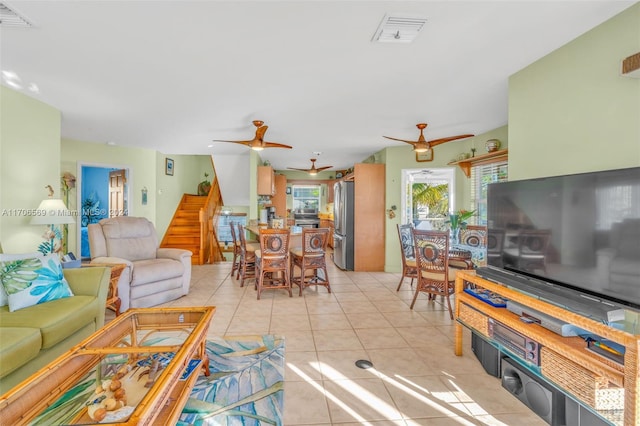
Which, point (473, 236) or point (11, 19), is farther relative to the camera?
point (473, 236)

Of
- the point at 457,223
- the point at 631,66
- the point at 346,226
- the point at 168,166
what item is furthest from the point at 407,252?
the point at 168,166

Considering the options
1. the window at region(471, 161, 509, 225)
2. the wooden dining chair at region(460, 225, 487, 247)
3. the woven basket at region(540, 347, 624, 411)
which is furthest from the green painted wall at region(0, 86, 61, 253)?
the window at region(471, 161, 509, 225)

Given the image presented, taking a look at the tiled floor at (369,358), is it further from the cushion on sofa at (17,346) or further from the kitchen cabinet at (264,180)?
the kitchen cabinet at (264,180)

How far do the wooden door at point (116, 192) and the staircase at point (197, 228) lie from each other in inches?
45.5

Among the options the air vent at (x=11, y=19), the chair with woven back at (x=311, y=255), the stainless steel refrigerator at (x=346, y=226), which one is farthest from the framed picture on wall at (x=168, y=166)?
the air vent at (x=11, y=19)

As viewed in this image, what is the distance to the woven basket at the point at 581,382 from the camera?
4.47 ft

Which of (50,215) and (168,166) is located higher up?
(168,166)

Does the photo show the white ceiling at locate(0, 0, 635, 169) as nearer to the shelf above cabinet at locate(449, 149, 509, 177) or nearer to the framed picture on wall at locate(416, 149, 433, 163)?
the shelf above cabinet at locate(449, 149, 509, 177)

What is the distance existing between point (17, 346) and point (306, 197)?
8.57m

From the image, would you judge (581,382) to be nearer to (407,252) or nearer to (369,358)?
(369,358)

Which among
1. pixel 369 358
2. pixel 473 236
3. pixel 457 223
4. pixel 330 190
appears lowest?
pixel 369 358

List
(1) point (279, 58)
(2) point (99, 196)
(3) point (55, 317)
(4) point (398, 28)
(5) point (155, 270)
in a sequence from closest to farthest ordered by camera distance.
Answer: (4) point (398, 28), (3) point (55, 317), (1) point (279, 58), (5) point (155, 270), (2) point (99, 196)

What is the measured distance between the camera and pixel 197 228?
7.46 meters

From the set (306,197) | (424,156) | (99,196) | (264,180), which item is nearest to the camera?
(424,156)
